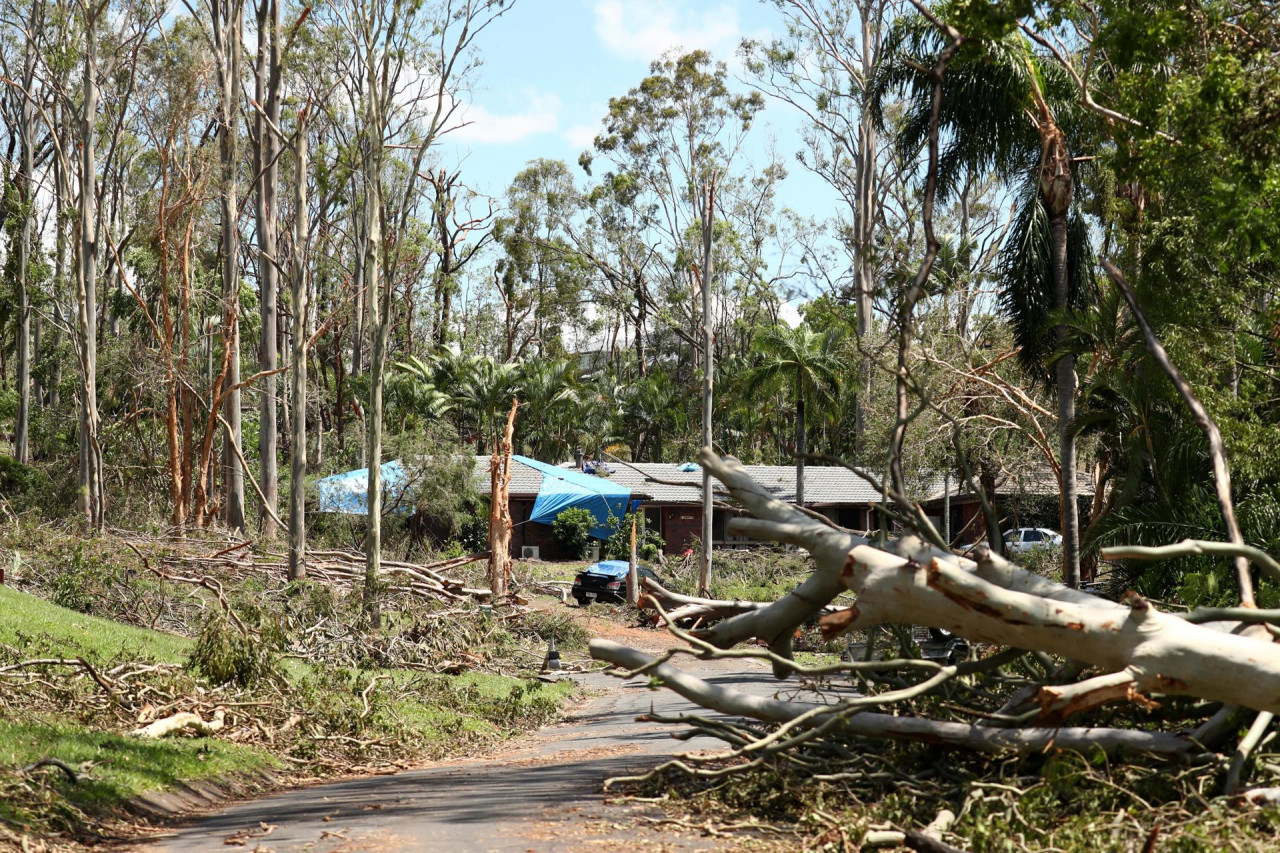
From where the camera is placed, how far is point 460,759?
37.1 ft

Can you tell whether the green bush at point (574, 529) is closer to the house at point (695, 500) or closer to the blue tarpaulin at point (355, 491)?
the house at point (695, 500)

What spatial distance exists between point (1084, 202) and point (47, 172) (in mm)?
27324

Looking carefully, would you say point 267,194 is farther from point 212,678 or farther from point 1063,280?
point 1063,280

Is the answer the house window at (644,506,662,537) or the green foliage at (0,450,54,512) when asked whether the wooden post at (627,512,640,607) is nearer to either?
the house window at (644,506,662,537)

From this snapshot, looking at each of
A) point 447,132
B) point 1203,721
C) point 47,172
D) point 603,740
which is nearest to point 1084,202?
point 447,132

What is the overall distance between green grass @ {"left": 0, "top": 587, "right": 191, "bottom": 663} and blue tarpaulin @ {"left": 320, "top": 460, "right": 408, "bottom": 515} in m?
13.5

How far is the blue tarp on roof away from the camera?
3538 centimetres

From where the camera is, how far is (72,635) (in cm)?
1187

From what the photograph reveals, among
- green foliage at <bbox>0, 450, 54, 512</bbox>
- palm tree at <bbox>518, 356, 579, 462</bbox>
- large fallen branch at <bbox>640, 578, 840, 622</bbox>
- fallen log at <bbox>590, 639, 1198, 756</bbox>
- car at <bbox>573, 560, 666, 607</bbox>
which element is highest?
palm tree at <bbox>518, 356, 579, 462</bbox>

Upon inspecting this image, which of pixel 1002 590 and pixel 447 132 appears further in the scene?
pixel 447 132

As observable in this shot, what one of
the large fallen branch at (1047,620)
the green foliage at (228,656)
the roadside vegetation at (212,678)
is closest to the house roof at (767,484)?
the roadside vegetation at (212,678)

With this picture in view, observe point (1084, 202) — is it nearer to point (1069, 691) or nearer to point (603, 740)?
point (603, 740)

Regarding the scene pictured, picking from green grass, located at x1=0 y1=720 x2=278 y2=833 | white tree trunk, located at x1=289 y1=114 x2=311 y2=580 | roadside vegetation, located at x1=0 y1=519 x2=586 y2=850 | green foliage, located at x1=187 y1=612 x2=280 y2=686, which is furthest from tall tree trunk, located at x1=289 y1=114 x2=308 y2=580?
green grass, located at x1=0 y1=720 x2=278 y2=833

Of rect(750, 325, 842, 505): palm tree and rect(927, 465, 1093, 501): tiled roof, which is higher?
rect(750, 325, 842, 505): palm tree
